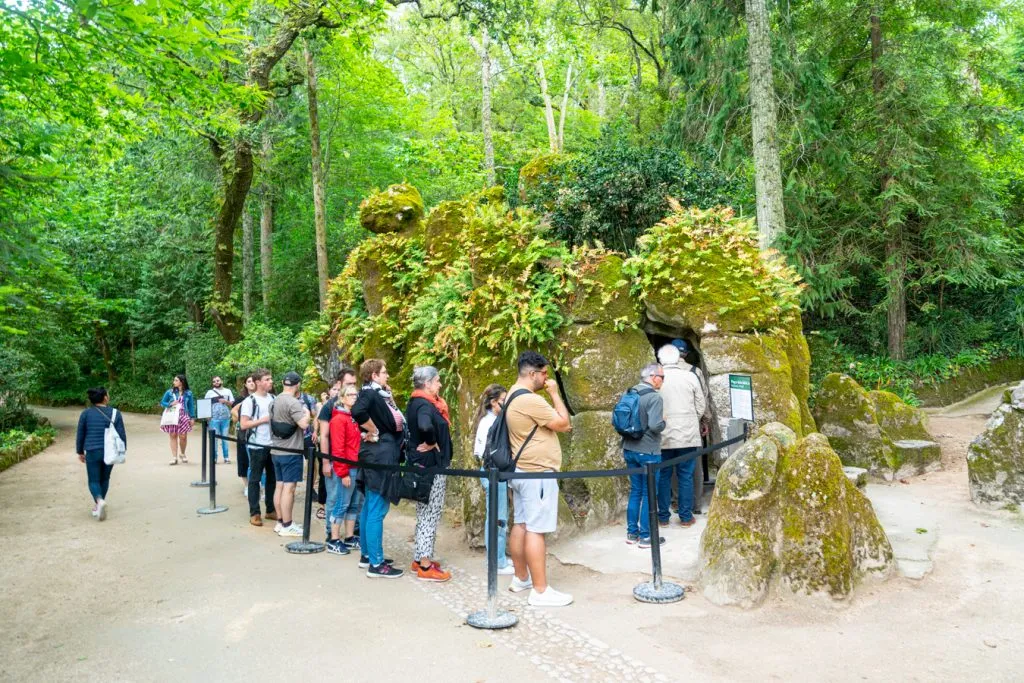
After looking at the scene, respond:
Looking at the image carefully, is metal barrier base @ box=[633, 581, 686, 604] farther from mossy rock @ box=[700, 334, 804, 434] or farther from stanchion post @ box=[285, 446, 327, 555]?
stanchion post @ box=[285, 446, 327, 555]

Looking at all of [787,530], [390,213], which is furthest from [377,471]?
[390,213]

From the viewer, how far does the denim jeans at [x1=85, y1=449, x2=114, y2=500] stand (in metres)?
9.45

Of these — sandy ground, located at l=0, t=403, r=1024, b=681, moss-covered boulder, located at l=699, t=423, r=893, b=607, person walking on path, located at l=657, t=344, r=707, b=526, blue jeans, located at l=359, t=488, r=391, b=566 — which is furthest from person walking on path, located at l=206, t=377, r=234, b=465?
moss-covered boulder, located at l=699, t=423, r=893, b=607

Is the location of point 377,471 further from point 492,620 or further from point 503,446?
point 492,620

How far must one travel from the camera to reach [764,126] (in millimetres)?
12492

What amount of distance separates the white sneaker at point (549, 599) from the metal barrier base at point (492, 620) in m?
0.32

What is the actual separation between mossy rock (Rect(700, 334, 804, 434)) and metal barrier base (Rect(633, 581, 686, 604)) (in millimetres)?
2629

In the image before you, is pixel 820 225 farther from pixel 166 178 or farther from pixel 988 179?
pixel 166 178

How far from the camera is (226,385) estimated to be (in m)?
20.8

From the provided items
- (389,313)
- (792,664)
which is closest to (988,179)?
(389,313)

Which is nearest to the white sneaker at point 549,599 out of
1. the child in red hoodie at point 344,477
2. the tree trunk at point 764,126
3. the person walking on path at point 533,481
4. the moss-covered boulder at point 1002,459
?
the person walking on path at point 533,481

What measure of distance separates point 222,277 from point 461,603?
17154mm

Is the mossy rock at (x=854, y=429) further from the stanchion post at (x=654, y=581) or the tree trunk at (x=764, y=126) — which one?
the stanchion post at (x=654, y=581)

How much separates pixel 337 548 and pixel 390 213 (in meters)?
6.49
